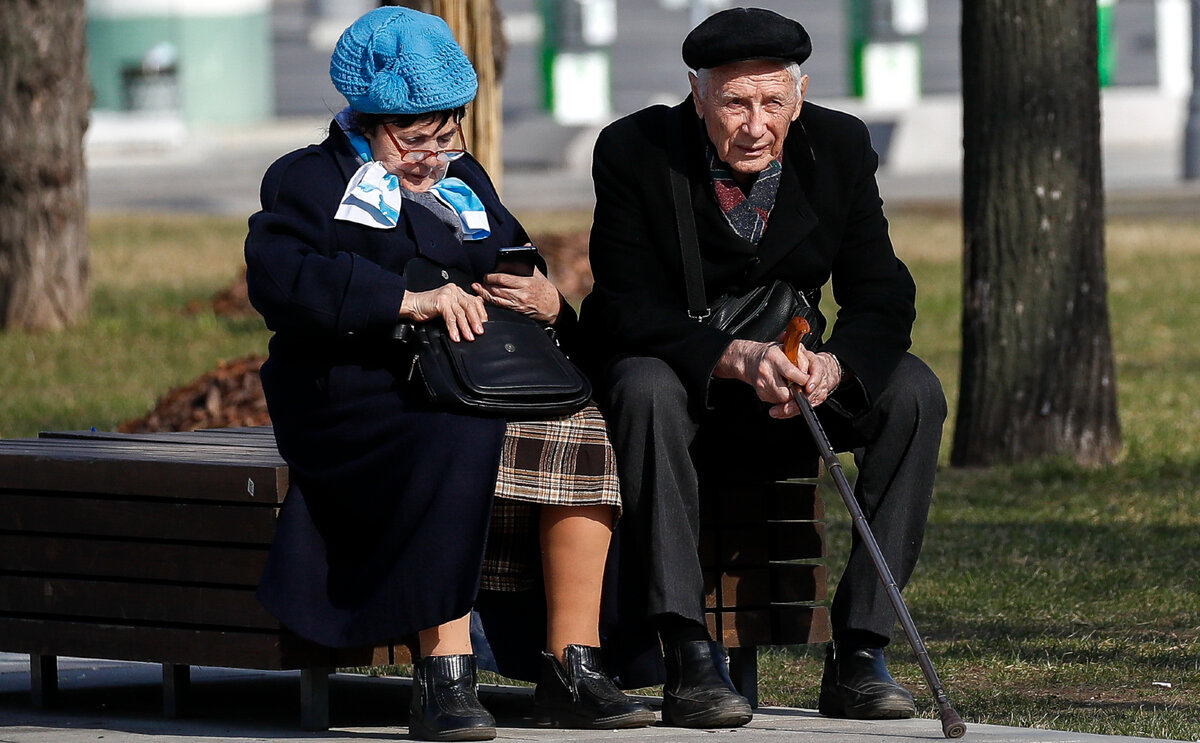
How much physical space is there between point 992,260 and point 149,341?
6713 mm

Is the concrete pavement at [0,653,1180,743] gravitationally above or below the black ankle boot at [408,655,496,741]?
below

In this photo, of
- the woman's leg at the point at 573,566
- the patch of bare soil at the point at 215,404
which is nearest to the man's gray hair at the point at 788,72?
the woman's leg at the point at 573,566

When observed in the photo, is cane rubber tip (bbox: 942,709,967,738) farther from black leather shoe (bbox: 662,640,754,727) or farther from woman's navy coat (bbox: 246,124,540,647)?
woman's navy coat (bbox: 246,124,540,647)

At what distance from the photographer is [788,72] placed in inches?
175

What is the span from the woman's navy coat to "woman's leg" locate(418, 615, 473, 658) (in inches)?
2.8

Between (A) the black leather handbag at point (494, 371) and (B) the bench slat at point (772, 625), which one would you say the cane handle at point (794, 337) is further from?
(B) the bench slat at point (772, 625)

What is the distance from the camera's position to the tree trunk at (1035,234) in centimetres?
814

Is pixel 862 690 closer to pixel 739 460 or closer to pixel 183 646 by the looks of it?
pixel 739 460

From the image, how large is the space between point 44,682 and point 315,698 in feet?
2.77

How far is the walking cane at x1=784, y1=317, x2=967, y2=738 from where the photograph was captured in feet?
13.4

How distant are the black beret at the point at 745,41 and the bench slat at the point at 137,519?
4.13 ft

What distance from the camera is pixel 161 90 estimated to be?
1612 inches

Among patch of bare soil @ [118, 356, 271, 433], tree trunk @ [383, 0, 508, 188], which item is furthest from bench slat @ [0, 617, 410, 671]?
patch of bare soil @ [118, 356, 271, 433]

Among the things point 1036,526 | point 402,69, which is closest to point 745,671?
point 402,69
